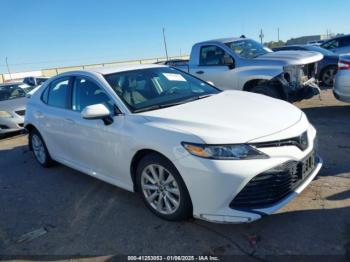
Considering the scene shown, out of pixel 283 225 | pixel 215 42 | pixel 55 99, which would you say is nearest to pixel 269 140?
pixel 283 225

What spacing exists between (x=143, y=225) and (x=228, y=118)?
1391 mm

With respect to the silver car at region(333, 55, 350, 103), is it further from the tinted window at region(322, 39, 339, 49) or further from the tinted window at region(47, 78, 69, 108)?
the tinted window at region(322, 39, 339, 49)

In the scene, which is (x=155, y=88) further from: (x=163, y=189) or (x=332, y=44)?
(x=332, y=44)

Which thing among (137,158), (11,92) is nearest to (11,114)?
(11,92)

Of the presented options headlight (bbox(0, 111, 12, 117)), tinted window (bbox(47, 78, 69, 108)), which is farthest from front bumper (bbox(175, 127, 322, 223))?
headlight (bbox(0, 111, 12, 117))

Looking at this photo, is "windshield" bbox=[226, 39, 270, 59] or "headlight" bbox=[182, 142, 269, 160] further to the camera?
"windshield" bbox=[226, 39, 270, 59]

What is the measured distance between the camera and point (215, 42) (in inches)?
351

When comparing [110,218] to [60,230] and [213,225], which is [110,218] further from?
[213,225]

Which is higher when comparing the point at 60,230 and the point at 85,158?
the point at 85,158

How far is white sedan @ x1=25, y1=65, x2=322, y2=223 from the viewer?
3219mm

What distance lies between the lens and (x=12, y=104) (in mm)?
9961

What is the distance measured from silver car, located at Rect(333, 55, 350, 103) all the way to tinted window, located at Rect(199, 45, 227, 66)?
2.58 m

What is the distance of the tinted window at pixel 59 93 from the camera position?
5.19m

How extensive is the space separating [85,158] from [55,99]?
3.95 feet
